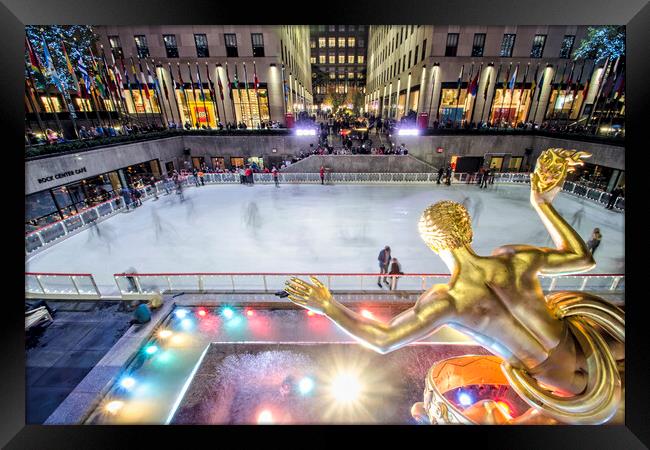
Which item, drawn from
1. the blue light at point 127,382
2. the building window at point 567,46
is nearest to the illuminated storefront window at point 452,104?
the building window at point 567,46

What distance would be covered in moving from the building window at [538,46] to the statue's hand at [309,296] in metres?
35.2

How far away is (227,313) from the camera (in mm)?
6082

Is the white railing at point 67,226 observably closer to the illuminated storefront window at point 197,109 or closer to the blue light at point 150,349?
the blue light at point 150,349

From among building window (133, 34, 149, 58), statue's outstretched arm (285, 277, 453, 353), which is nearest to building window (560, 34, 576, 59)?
statue's outstretched arm (285, 277, 453, 353)

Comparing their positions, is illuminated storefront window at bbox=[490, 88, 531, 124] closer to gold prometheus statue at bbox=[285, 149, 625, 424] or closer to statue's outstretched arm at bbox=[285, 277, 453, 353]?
gold prometheus statue at bbox=[285, 149, 625, 424]

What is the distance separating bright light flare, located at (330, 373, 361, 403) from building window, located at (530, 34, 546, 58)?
34529 mm

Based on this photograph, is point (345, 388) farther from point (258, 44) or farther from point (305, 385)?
point (258, 44)

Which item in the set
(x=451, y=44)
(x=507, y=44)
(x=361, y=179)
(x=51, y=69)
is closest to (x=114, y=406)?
(x=361, y=179)

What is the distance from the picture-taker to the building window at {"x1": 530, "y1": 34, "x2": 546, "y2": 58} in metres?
24.8

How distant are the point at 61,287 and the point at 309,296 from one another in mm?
9173

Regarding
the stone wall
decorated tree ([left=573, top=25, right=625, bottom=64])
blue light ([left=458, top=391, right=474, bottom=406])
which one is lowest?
blue light ([left=458, top=391, right=474, bottom=406])

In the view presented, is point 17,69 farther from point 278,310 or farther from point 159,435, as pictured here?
point 278,310

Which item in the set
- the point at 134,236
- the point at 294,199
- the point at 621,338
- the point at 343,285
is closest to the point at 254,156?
the point at 294,199

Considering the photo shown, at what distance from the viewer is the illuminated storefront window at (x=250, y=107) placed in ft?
91.4
